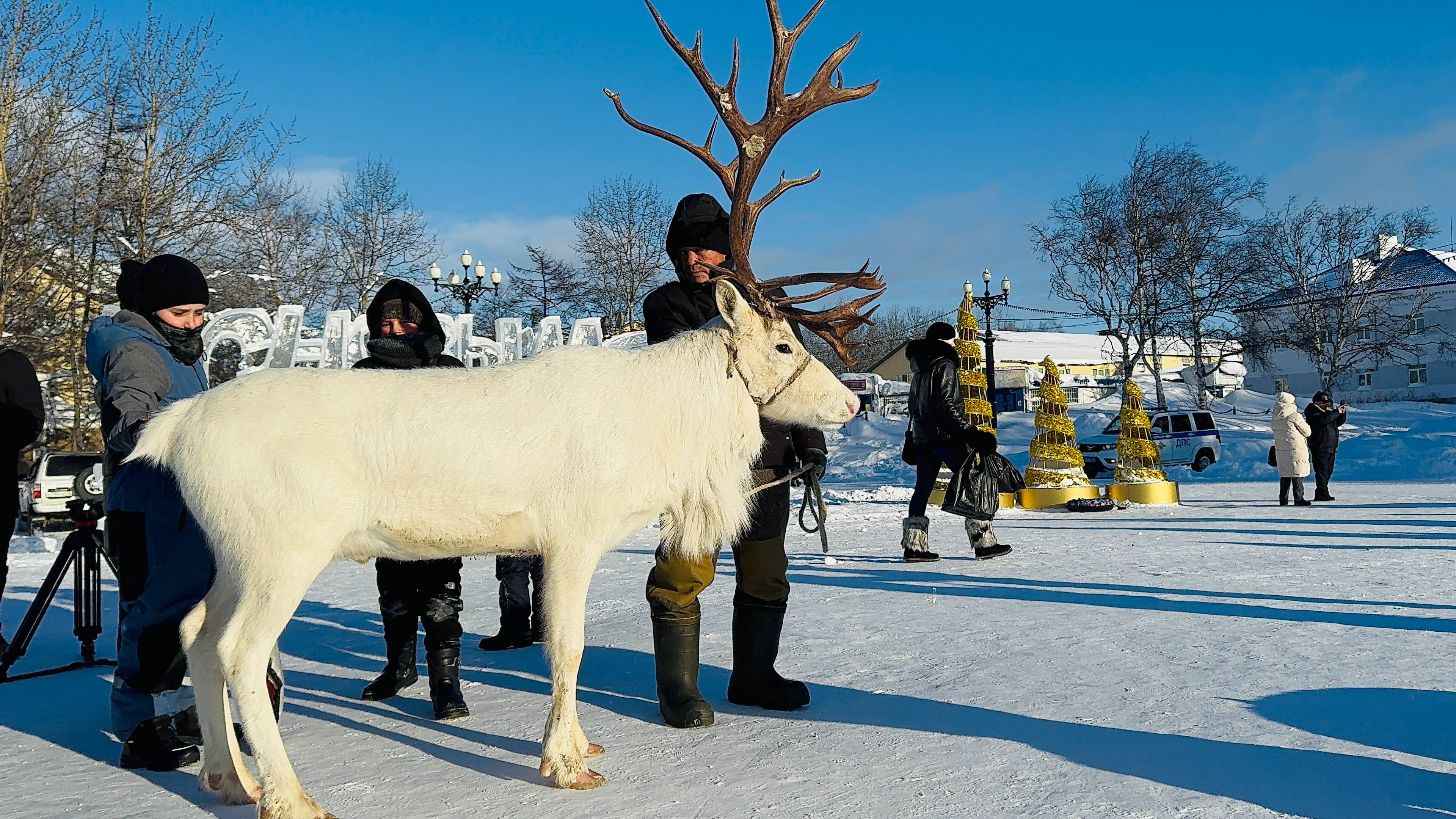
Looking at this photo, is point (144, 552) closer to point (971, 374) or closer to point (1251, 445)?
point (971, 374)

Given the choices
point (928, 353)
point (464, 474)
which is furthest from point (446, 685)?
point (928, 353)

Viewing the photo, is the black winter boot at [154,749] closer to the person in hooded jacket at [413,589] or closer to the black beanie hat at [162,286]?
the person in hooded jacket at [413,589]

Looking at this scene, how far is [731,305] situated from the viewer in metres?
3.90

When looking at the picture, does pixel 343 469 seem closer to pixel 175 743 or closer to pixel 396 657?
pixel 175 743

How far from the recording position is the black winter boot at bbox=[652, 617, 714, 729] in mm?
4035

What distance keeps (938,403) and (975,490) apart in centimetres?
90

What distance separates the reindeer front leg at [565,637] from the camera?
11.1 ft

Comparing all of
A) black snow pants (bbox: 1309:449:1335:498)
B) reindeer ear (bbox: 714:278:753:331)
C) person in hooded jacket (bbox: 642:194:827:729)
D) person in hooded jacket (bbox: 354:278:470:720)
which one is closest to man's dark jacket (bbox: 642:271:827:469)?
person in hooded jacket (bbox: 642:194:827:729)

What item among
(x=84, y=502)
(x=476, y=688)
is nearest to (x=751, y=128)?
(x=476, y=688)

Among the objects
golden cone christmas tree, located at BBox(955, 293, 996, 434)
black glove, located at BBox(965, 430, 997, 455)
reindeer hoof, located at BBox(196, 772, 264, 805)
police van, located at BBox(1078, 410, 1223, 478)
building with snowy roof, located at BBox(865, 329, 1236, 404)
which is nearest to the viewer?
reindeer hoof, located at BBox(196, 772, 264, 805)

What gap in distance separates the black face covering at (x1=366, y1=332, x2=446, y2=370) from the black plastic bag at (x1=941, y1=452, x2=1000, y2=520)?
5070mm

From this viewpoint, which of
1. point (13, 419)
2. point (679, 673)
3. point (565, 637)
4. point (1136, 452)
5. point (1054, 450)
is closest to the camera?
point (565, 637)

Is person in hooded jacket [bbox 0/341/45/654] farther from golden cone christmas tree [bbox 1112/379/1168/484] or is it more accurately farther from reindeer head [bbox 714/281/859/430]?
golden cone christmas tree [bbox 1112/379/1168/484]

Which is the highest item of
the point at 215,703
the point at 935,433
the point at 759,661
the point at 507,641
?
the point at 935,433
